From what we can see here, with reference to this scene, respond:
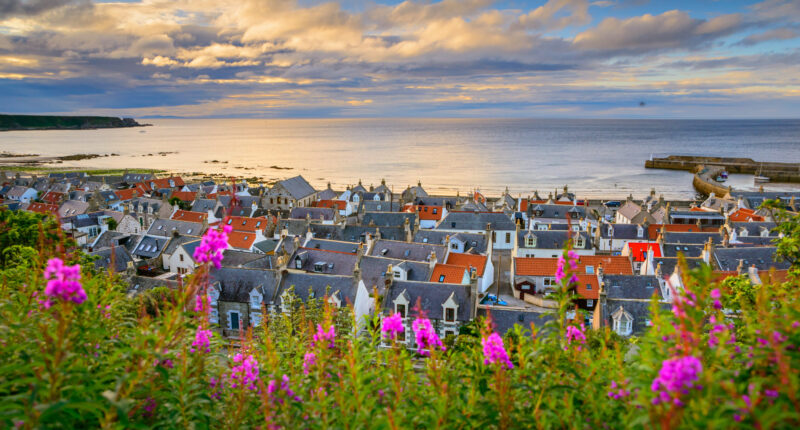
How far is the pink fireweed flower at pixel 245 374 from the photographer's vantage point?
7305 millimetres

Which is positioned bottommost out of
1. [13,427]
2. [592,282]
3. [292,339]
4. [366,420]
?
[592,282]

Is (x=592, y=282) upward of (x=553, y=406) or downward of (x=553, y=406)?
downward

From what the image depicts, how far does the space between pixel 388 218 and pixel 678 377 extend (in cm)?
6033

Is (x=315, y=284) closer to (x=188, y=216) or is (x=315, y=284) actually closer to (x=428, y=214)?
(x=188, y=216)

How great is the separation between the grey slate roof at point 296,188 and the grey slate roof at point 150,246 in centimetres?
3354

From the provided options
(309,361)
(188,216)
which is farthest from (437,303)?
(188,216)

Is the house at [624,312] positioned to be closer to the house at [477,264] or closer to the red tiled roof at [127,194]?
the house at [477,264]

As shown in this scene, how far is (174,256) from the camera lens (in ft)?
155

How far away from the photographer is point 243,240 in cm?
5250

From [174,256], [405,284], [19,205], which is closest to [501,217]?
[405,284]

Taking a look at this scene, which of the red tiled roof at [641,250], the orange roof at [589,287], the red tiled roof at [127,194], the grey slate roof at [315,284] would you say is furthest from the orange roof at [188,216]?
the red tiled roof at [641,250]

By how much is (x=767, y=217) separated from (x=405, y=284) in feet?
190

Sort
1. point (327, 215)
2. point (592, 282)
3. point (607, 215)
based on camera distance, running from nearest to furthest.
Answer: point (592, 282), point (327, 215), point (607, 215)

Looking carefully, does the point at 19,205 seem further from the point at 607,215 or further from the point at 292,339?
the point at 607,215
